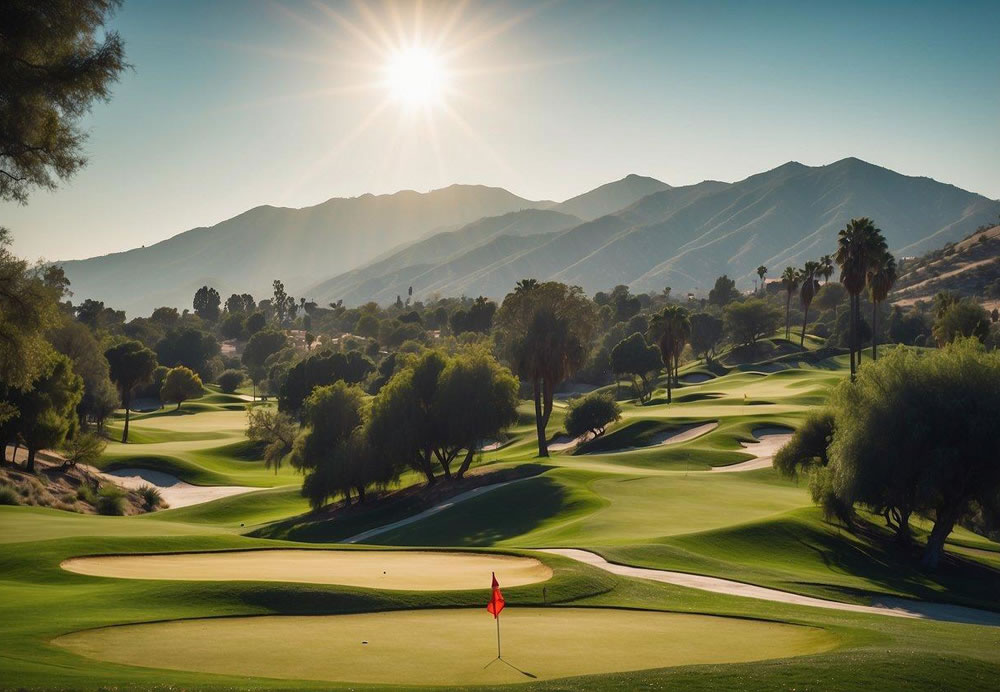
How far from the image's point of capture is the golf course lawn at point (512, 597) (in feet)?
57.0

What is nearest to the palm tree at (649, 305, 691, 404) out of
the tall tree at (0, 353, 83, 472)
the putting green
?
the tall tree at (0, 353, 83, 472)

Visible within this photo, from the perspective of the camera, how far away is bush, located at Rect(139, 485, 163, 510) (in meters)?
68.3

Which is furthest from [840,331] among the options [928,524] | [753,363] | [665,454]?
[928,524]

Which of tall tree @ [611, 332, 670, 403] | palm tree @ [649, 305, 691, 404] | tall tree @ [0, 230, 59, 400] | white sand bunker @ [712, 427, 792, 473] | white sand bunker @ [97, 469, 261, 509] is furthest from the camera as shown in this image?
tall tree @ [611, 332, 670, 403]

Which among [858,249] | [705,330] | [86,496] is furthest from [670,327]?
[86,496]

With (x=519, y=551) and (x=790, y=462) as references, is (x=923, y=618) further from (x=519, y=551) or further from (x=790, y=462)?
(x=790, y=462)

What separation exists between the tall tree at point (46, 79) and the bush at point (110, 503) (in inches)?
1909

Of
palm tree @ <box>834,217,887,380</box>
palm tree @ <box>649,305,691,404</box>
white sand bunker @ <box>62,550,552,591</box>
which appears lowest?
white sand bunker @ <box>62,550,552,591</box>

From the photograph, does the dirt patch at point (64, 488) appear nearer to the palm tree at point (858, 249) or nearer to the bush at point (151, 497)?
the bush at point (151, 497)

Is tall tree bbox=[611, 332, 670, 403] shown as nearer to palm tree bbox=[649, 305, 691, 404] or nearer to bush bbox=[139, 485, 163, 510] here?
palm tree bbox=[649, 305, 691, 404]

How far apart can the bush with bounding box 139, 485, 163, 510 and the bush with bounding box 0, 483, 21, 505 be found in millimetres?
11024

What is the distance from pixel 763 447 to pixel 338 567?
47.3 m

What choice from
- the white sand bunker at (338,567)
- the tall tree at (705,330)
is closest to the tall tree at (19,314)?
the white sand bunker at (338,567)

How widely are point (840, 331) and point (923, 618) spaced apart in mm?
128823
